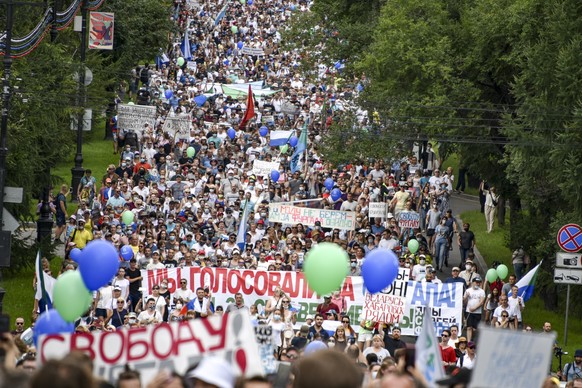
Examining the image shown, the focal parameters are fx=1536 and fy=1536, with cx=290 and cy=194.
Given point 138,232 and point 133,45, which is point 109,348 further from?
point 133,45

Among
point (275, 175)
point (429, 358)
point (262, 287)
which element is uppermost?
point (275, 175)

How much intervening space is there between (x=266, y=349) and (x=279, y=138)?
30874 mm

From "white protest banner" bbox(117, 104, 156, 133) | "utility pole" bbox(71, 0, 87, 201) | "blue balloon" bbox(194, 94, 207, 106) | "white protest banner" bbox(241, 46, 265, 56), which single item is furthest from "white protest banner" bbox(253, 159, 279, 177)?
"white protest banner" bbox(241, 46, 265, 56)

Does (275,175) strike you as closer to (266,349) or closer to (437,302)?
(437,302)

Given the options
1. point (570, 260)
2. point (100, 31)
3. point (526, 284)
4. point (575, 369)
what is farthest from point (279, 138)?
point (575, 369)

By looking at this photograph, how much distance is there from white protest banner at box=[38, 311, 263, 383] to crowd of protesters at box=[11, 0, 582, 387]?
0.91 feet

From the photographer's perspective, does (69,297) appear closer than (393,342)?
Yes

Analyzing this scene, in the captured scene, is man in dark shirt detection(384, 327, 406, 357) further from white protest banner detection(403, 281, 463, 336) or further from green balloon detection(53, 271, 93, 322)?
green balloon detection(53, 271, 93, 322)

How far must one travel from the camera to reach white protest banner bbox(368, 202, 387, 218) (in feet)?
105

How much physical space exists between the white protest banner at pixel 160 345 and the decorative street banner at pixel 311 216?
20.1 metres

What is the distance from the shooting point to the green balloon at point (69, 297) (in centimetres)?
1405

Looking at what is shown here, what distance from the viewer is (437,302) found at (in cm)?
2538

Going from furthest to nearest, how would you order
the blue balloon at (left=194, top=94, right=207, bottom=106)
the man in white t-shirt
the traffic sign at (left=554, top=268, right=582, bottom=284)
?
the blue balloon at (left=194, top=94, right=207, bottom=106)
the man in white t-shirt
the traffic sign at (left=554, top=268, right=582, bottom=284)

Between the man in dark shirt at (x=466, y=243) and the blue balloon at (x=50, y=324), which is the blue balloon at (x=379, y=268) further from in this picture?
the man in dark shirt at (x=466, y=243)
